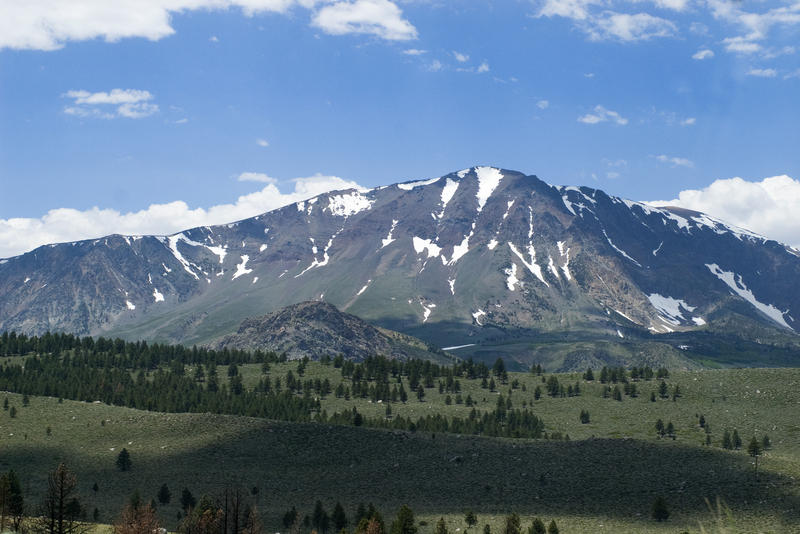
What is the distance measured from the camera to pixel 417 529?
93.6 m

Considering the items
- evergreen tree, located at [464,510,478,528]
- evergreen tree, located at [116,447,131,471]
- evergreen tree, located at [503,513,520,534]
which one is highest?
evergreen tree, located at [116,447,131,471]

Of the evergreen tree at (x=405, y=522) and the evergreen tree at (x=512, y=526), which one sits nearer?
the evergreen tree at (x=512, y=526)

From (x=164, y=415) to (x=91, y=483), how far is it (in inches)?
1340

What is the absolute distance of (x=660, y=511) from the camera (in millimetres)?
95438

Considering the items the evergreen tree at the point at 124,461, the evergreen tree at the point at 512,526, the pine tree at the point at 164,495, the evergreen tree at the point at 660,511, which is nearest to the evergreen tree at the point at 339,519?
the evergreen tree at the point at 512,526

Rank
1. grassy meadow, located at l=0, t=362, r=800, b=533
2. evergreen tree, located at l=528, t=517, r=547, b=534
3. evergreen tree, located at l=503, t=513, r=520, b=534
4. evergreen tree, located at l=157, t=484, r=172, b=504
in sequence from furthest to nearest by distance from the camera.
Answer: evergreen tree, located at l=157, t=484, r=172, b=504 → grassy meadow, located at l=0, t=362, r=800, b=533 → evergreen tree, located at l=528, t=517, r=547, b=534 → evergreen tree, located at l=503, t=513, r=520, b=534

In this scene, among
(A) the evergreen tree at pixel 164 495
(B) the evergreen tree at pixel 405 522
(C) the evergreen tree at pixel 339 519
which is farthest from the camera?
(A) the evergreen tree at pixel 164 495

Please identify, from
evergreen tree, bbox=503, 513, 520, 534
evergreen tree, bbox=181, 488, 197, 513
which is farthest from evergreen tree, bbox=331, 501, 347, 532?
evergreen tree, bbox=503, 513, 520, 534

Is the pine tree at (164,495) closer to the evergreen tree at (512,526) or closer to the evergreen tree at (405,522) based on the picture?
the evergreen tree at (405,522)

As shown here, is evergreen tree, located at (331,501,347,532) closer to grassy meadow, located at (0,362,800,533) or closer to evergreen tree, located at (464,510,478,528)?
grassy meadow, located at (0,362,800,533)

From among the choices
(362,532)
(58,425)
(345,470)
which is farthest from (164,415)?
(362,532)

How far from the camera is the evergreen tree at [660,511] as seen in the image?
95275 millimetres

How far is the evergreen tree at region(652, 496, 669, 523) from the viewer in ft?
313

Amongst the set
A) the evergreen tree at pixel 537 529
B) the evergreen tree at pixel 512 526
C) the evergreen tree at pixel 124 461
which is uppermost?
the evergreen tree at pixel 124 461
